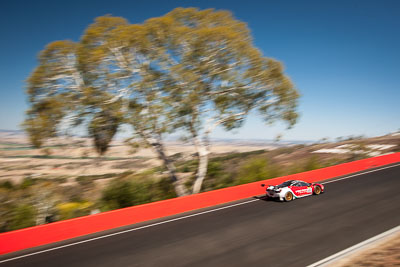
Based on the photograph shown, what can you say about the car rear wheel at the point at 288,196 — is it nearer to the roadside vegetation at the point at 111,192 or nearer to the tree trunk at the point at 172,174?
the roadside vegetation at the point at 111,192

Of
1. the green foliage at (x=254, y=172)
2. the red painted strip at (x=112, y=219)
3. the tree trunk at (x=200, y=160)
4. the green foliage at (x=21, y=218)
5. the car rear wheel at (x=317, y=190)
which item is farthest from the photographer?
the green foliage at (x=254, y=172)

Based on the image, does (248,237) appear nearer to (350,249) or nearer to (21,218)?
(350,249)

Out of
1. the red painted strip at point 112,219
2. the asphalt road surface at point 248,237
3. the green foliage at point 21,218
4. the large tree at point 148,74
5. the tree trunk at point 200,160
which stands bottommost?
the asphalt road surface at point 248,237

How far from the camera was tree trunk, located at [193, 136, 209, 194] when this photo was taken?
17858 mm

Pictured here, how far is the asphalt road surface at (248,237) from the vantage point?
7.01 m

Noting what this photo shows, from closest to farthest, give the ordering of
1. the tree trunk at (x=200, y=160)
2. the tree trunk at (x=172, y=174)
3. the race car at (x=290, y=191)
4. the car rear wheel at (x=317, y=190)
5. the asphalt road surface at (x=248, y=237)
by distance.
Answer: the asphalt road surface at (x=248, y=237) → the race car at (x=290, y=191) → the car rear wheel at (x=317, y=190) → the tree trunk at (x=172, y=174) → the tree trunk at (x=200, y=160)

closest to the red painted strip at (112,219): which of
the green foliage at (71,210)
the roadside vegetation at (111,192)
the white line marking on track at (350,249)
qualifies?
the roadside vegetation at (111,192)

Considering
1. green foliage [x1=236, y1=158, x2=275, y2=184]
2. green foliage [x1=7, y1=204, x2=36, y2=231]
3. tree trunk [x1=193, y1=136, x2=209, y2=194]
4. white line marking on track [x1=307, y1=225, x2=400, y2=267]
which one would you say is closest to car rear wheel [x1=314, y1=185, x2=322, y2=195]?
green foliage [x1=236, y1=158, x2=275, y2=184]

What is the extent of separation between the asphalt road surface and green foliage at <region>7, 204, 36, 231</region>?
142 inches

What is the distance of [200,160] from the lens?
1828 cm

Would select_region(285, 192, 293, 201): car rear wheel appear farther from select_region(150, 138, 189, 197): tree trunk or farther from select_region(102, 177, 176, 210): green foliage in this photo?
select_region(102, 177, 176, 210): green foliage

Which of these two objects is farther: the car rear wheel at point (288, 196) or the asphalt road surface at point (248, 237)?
the car rear wheel at point (288, 196)

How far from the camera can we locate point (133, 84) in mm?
15242

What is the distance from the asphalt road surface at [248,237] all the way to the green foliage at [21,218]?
362cm
